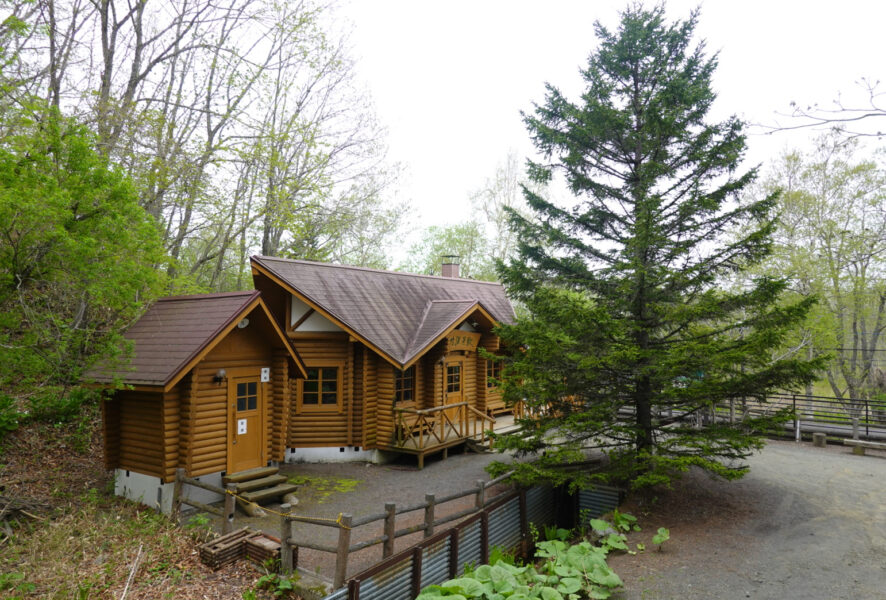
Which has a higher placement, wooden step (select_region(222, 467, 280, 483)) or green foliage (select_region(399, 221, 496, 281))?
green foliage (select_region(399, 221, 496, 281))

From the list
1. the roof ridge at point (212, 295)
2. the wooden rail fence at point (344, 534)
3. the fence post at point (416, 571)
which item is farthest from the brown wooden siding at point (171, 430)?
the fence post at point (416, 571)

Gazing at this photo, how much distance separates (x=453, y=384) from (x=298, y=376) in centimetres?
557

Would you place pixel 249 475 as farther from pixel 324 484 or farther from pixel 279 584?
pixel 279 584

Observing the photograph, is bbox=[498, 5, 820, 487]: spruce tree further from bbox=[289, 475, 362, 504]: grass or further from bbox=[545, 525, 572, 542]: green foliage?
bbox=[289, 475, 362, 504]: grass

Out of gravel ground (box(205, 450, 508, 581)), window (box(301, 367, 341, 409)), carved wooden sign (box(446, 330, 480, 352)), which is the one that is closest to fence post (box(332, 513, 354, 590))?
gravel ground (box(205, 450, 508, 581))

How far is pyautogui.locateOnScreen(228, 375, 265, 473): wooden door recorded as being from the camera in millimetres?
10359

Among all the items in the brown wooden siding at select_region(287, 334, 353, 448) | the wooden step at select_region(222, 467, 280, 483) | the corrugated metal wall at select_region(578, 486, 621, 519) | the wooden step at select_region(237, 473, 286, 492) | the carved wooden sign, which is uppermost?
the carved wooden sign

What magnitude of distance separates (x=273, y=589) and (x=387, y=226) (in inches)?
849

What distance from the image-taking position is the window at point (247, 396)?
10.6 meters

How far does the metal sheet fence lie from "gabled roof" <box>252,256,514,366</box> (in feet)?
16.1

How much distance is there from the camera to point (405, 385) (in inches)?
584

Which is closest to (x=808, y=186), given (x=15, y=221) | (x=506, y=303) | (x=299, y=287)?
(x=506, y=303)

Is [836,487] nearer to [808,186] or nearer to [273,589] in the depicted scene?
[273,589]

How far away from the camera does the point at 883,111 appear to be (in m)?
3.50
